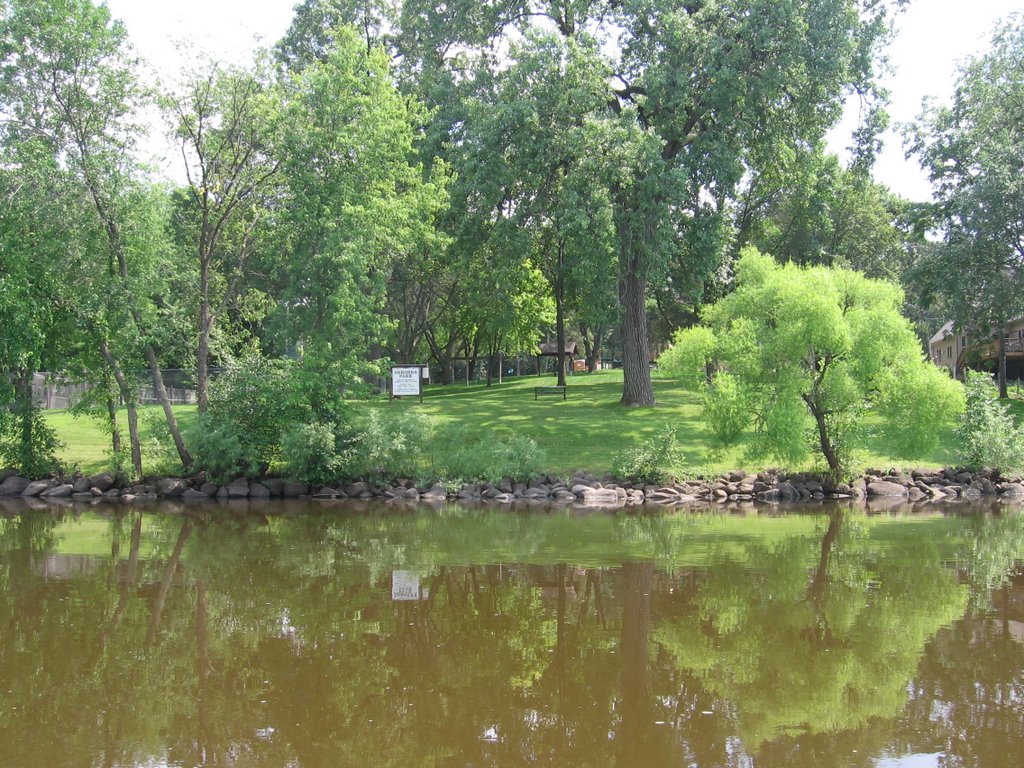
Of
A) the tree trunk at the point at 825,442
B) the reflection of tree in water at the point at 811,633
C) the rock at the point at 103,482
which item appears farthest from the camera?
the rock at the point at 103,482

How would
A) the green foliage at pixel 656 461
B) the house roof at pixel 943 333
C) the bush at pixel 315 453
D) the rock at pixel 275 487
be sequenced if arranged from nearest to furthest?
the bush at pixel 315 453 < the green foliage at pixel 656 461 < the rock at pixel 275 487 < the house roof at pixel 943 333

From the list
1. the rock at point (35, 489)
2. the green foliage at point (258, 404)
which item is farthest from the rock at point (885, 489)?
the rock at point (35, 489)

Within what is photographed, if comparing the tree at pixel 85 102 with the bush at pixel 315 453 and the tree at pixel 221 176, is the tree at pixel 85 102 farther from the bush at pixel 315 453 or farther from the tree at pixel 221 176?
the bush at pixel 315 453

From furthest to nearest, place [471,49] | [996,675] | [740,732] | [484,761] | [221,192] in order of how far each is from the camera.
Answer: [471,49] < [221,192] < [996,675] < [740,732] < [484,761]

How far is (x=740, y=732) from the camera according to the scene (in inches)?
306

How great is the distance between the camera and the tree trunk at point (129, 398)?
25375 millimetres

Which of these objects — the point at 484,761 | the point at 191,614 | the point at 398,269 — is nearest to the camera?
the point at 484,761

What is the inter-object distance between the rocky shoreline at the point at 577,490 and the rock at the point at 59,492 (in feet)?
0.09

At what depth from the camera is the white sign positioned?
1190 inches

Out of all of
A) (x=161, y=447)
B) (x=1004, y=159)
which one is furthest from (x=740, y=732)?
(x=1004, y=159)

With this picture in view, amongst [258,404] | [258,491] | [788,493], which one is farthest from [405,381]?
[788,493]

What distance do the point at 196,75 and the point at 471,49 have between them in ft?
45.0

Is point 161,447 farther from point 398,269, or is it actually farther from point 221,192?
point 398,269

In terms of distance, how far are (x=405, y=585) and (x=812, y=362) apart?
557 inches
